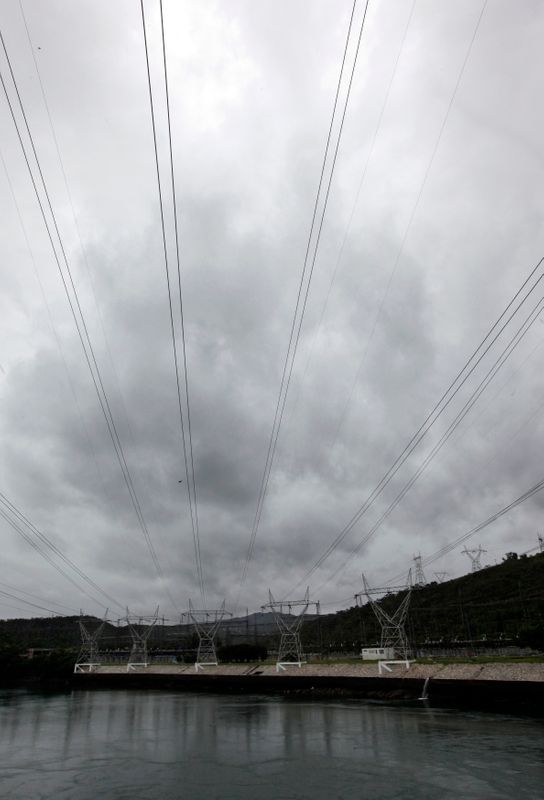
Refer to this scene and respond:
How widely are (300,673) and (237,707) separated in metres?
21.7

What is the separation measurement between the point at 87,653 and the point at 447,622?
3338 inches

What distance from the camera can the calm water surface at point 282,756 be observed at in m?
19.5

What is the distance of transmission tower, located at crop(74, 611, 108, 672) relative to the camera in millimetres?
113812

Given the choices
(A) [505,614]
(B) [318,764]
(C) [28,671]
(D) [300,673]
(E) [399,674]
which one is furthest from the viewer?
(C) [28,671]

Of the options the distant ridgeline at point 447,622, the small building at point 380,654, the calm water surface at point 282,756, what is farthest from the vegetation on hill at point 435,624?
the calm water surface at point 282,756

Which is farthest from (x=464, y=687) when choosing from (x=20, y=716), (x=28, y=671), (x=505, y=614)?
(x=28, y=671)

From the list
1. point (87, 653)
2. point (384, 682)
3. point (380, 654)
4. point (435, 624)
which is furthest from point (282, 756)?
point (87, 653)

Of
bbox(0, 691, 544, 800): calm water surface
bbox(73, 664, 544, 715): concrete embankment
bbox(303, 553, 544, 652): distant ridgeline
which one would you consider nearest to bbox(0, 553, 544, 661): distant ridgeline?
bbox(303, 553, 544, 652): distant ridgeline

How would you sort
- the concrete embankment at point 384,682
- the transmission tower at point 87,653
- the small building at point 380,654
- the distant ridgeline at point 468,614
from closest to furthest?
the concrete embankment at point 384,682
the small building at point 380,654
the distant ridgeline at point 468,614
the transmission tower at point 87,653

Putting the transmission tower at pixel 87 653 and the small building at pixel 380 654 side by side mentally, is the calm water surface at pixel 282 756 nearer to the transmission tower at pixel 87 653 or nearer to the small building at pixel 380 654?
the small building at pixel 380 654

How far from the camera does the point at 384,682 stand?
57.6 metres

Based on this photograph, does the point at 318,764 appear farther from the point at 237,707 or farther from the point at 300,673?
the point at 300,673

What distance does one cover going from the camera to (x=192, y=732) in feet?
114

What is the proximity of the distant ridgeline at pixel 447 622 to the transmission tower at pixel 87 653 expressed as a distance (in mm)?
6896
